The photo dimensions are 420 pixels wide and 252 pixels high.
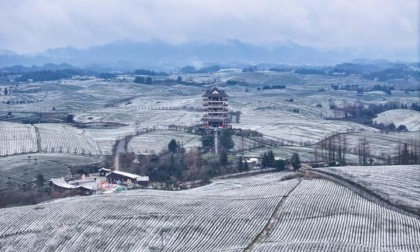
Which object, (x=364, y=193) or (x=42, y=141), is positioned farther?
(x=42, y=141)

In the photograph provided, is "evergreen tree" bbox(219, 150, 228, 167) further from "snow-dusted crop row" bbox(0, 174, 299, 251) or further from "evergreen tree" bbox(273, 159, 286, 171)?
"snow-dusted crop row" bbox(0, 174, 299, 251)

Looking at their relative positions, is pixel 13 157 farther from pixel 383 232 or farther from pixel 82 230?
pixel 383 232

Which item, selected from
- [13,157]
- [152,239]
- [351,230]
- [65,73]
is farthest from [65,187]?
[65,73]

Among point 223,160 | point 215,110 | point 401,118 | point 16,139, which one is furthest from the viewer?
point 401,118

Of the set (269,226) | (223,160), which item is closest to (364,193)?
(269,226)

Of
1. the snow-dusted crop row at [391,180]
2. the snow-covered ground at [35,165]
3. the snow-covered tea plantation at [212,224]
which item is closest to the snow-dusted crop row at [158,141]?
the snow-covered ground at [35,165]

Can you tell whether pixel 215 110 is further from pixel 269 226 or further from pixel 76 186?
pixel 269 226
